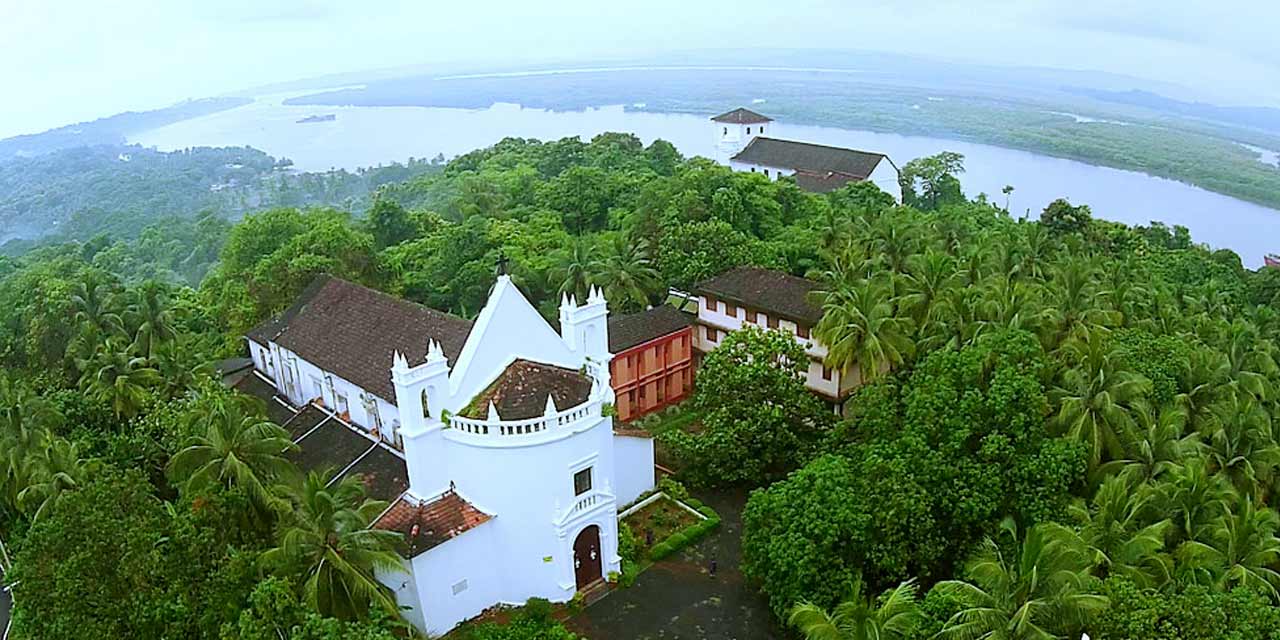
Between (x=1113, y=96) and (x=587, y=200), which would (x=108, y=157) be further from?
(x=1113, y=96)

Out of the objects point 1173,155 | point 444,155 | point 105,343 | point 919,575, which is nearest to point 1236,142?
point 1173,155

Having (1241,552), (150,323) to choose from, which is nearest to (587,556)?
(1241,552)

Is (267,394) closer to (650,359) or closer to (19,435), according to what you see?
(19,435)

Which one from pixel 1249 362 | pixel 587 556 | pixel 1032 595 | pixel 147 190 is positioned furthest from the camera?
pixel 147 190

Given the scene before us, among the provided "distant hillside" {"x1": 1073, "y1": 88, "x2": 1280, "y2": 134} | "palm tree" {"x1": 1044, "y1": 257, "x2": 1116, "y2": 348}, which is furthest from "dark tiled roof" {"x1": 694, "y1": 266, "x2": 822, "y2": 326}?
"distant hillside" {"x1": 1073, "y1": 88, "x2": 1280, "y2": 134}

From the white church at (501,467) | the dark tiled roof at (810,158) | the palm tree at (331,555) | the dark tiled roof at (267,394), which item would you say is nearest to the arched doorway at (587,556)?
the white church at (501,467)
